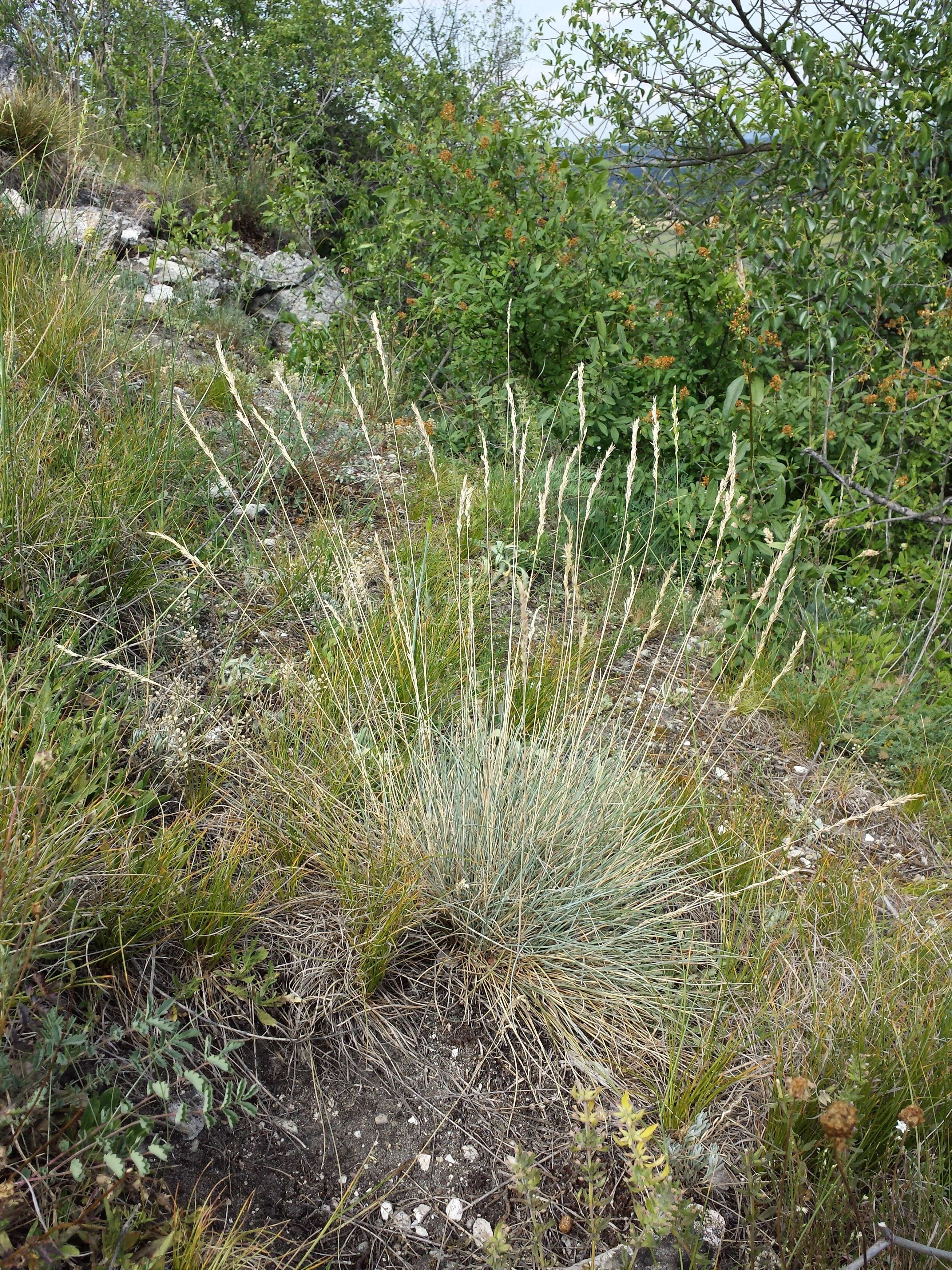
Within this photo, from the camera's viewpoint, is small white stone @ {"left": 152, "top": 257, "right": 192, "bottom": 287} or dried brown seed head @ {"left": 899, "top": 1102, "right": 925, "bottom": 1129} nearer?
dried brown seed head @ {"left": 899, "top": 1102, "right": 925, "bottom": 1129}

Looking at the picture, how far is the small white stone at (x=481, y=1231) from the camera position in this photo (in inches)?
57.6

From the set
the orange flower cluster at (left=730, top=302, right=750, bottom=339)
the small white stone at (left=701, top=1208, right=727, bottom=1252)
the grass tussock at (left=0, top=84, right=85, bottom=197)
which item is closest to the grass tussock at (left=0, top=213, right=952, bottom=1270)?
the small white stone at (left=701, top=1208, right=727, bottom=1252)

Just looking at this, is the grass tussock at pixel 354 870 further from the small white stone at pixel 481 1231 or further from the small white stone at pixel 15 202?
the small white stone at pixel 15 202

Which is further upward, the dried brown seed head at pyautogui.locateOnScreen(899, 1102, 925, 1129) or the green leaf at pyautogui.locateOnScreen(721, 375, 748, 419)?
the green leaf at pyautogui.locateOnScreen(721, 375, 748, 419)

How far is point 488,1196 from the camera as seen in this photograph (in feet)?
5.05

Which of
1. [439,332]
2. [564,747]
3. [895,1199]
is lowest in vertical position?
[895,1199]

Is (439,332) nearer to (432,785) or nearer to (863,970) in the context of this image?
(432,785)

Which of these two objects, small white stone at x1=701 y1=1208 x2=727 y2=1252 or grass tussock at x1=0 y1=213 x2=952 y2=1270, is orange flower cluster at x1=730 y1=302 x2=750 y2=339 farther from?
small white stone at x1=701 y1=1208 x2=727 y2=1252

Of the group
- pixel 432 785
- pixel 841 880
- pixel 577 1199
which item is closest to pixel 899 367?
pixel 841 880

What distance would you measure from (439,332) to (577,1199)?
478cm

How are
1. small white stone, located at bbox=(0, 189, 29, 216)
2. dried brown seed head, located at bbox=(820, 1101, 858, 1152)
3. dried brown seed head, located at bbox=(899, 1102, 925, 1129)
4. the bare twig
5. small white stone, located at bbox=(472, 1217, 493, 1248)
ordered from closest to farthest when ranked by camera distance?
1. dried brown seed head, located at bbox=(820, 1101, 858, 1152)
2. dried brown seed head, located at bbox=(899, 1102, 925, 1129)
3. small white stone, located at bbox=(472, 1217, 493, 1248)
4. the bare twig
5. small white stone, located at bbox=(0, 189, 29, 216)

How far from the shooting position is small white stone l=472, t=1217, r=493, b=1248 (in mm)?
1463

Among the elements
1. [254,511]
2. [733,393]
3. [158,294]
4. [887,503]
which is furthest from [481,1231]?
[158,294]

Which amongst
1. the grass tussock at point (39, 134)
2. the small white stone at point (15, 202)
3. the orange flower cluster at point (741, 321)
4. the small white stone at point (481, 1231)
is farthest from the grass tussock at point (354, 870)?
the grass tussock at point (39, 134)
